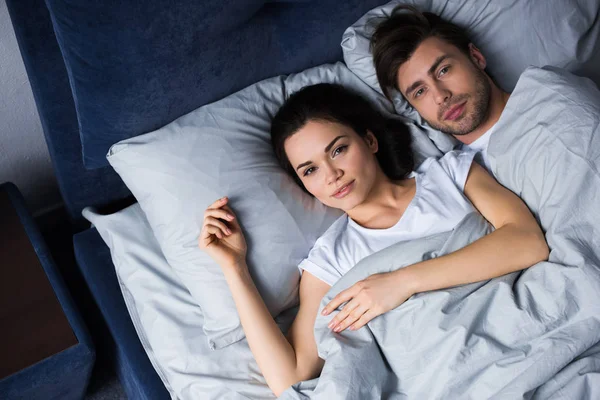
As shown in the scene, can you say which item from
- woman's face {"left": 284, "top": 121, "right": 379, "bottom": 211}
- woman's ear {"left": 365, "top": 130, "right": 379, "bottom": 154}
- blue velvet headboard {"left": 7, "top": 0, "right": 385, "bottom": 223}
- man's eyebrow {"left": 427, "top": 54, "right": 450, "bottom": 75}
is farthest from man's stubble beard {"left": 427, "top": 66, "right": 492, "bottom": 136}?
blue velvet headboard {"left": 7, "top": 0, "right": 385, "bottom": 223}

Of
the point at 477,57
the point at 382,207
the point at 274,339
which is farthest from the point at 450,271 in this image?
the point at 477,57

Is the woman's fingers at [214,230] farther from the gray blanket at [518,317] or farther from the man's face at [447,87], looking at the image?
the man's face at [447,87]

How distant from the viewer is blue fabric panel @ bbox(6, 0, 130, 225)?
1.40 m

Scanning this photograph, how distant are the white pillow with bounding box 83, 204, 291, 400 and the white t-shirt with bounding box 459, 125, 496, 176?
29.4 inches

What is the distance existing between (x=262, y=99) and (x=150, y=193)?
422 mm

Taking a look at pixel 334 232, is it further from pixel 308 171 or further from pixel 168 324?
pixel 168 324

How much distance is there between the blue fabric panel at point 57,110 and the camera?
1396 mm

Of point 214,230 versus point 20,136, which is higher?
point 20,136

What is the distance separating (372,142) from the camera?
167cm

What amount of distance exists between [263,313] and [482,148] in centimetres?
86

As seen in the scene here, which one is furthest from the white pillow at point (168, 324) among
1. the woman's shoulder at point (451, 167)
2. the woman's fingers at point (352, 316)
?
the woman's shoulder at point (451, 167)

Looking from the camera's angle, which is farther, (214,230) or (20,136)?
(20,136)

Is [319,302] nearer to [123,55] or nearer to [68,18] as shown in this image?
[123,55]

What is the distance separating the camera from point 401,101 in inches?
72.0
